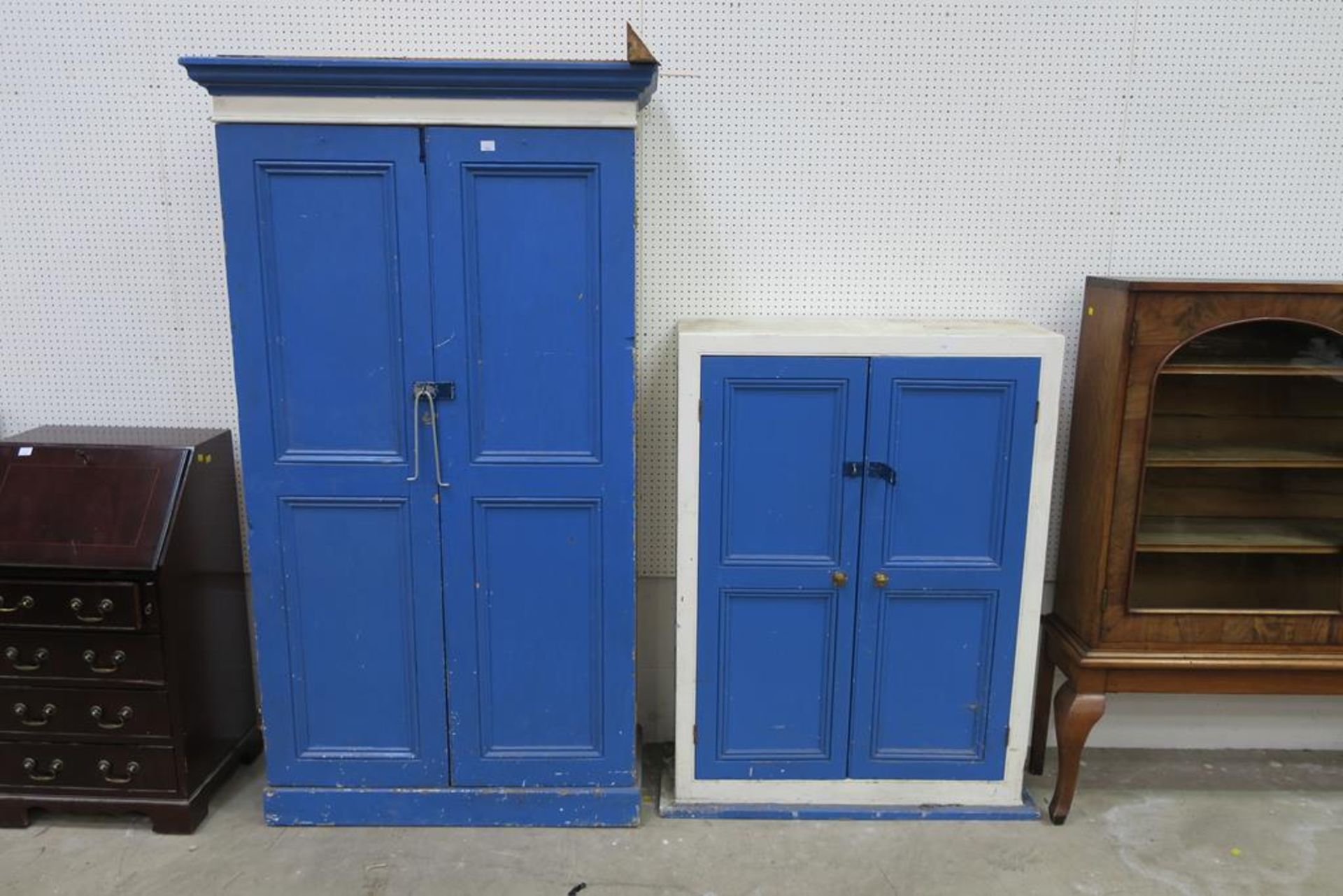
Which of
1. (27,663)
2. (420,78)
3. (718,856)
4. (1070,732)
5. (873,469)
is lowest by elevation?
(718,856)

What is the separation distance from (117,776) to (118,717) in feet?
0.60

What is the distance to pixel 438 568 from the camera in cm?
258

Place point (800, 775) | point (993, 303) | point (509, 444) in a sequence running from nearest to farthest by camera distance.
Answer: point (509, 444), point (800, 775), point (993, 303)

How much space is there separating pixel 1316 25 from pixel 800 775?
2710 mm

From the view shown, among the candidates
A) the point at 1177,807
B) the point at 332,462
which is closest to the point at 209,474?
the point at 332,462

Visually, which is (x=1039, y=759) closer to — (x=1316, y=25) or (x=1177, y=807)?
(x=1177, y=807)

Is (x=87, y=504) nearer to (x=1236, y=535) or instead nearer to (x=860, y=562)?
(x=860, y=562)

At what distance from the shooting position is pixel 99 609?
255 cm

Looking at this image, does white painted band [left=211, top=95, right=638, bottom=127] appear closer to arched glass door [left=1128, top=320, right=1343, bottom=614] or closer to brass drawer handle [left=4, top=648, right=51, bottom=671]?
brass drawer handle [left=4, top=648, right=51, bottom=671]

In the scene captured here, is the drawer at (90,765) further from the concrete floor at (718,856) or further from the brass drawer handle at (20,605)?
the brass drawer handle at (20,605)

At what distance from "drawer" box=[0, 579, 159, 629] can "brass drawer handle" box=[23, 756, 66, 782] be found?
41cm

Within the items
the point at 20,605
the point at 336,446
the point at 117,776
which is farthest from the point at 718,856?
the point at 20,605

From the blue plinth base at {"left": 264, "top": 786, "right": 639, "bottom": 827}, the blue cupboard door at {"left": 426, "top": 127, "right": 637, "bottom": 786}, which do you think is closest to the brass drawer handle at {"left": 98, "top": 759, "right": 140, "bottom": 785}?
the blue plinth base at {"left": 264, "top": 786, "right": 639, "bottom": 827}

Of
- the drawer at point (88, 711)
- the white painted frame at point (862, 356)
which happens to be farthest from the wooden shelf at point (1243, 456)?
the drawer at point (88, 711)
